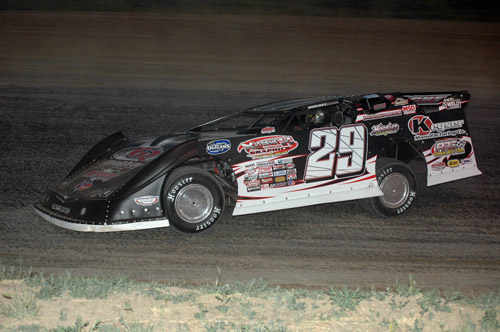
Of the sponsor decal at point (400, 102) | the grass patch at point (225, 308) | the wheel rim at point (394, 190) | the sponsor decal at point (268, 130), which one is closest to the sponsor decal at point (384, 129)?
the sponsor decal at point (400, 102)

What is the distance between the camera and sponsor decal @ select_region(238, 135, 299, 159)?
6.51m

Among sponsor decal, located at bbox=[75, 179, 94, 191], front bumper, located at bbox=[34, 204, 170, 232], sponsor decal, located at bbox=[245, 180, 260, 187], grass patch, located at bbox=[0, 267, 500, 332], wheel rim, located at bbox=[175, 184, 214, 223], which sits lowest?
grass patch, located at bbox=[0, 267, 500, 332]

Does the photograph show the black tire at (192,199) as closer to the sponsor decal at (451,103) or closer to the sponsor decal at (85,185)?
the sponsor decal at (85,185)

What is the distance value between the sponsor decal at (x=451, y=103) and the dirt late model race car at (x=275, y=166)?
0.5 inches

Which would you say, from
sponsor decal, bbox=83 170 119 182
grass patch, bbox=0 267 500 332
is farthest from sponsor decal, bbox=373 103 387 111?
sponsor decal, bbox=83 170 119 182

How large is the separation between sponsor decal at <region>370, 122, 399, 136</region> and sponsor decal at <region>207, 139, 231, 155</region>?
1.68 meters

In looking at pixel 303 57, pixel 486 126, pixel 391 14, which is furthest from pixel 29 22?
pixel 486 126

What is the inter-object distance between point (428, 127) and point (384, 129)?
593 mm

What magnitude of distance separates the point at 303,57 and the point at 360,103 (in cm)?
1088

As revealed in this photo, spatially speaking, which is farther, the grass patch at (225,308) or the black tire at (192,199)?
the black tire at (192,199)

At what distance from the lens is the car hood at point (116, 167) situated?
6.32 metres

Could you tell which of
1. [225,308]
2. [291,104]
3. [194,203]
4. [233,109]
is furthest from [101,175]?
[233,109]

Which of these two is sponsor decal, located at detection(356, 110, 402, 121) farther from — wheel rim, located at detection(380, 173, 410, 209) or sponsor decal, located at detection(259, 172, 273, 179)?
sponsor decal, located at detection(259, 172, 273, 179)

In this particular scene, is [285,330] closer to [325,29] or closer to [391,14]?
[325,29]
